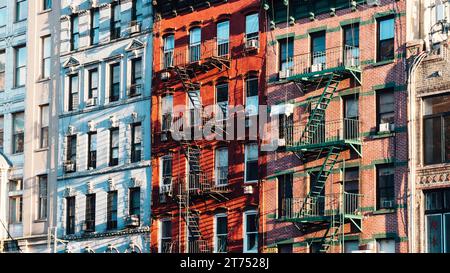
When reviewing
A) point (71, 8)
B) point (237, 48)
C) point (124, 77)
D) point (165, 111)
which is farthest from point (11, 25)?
point (237, 48)

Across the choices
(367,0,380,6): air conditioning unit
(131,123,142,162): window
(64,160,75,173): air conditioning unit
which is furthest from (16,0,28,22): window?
(367,0,380,6): air conditioning unit

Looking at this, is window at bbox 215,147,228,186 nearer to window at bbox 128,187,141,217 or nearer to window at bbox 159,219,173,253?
window at bbox 159,219,173,253

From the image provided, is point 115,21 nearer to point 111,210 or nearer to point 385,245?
point 111,210

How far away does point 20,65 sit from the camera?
66.8 m

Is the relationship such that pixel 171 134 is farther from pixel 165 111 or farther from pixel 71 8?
pixel 71 8

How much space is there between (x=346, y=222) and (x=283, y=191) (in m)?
4.50

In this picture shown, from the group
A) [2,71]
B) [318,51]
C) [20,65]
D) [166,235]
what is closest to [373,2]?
[318,51]

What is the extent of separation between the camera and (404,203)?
4400 cm

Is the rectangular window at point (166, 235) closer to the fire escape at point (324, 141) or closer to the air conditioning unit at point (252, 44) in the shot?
the fire escape at point (324, 141)

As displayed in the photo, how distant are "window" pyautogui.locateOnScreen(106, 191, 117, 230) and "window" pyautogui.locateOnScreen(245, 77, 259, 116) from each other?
1116cm

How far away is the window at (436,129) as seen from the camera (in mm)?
43156

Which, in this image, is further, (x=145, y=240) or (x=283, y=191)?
(x=145, y=240)

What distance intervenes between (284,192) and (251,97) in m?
5.42
